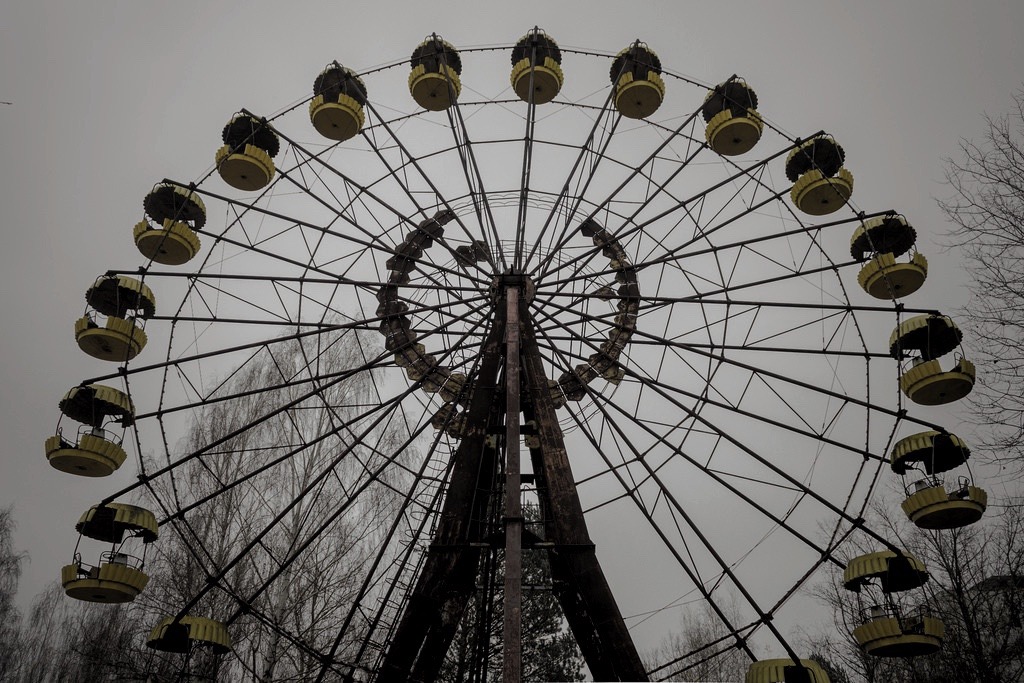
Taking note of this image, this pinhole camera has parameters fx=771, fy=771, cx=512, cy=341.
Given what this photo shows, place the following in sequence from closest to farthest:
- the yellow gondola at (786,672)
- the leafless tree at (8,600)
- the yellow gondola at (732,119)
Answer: the yellow gondola at (786,672)
the yellow gondola at (732,119)
the leafless tree at (8,600)

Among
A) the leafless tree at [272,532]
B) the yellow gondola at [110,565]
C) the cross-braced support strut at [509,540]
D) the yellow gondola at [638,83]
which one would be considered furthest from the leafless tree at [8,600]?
the yellow gondola at [638,83]

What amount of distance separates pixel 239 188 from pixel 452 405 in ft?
20.7

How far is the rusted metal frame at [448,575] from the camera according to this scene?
1170cm

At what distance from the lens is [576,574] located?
11.6 meters

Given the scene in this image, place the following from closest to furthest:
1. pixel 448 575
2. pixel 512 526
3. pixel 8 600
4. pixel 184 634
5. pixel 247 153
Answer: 1. pixel 512 526
2. pixel 448 575
3. pixel 184 634
4. pixel 247 153
5. pixel 8 600

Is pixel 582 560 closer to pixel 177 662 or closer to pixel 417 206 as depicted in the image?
pixel 417 206

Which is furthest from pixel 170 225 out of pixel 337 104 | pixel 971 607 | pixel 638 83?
pixel 971 607

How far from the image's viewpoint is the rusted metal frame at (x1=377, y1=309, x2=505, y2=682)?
38.4 feet

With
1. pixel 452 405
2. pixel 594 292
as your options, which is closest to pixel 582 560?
pixel 452 405

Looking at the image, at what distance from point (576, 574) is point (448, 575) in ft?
6.66

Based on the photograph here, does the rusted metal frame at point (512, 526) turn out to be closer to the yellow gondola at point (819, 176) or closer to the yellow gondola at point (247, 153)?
the yellow gondola at point (247, 153)

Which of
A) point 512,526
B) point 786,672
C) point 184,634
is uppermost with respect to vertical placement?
point 512,526

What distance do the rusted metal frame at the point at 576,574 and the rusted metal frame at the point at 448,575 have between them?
116cm

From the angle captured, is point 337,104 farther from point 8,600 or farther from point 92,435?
point 8,600
